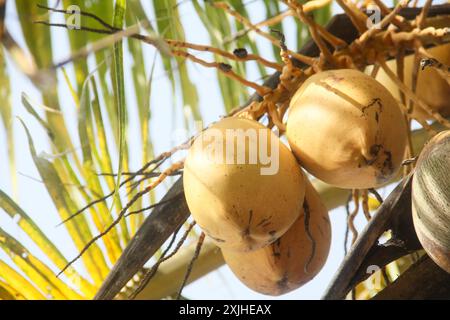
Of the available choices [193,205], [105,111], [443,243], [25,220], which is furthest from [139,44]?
[443,243]

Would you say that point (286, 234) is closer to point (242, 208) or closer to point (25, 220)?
point (242, 208)

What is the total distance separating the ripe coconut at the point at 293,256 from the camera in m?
0.97

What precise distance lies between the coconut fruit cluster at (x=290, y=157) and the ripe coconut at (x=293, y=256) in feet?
0.19

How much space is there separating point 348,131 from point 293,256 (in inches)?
7.5

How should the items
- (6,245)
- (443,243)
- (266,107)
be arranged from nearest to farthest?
(443,243)
(266,107)
(6,245)

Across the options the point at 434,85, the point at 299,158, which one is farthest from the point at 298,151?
the point at 434,85

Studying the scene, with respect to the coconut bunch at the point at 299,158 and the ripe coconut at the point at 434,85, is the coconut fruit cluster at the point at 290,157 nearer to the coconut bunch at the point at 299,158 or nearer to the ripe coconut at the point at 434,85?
the coconut bunch at the point at 299,158

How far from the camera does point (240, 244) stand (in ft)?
2.91

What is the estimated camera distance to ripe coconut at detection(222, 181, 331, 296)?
0.97 metres

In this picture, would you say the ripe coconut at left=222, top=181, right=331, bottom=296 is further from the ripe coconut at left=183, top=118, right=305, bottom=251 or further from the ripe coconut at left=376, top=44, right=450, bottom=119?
the ripe coconut at left=376, top=44, right=450, bottom=119

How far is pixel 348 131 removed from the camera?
0.87 meters

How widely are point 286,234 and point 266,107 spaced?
0.16 metres

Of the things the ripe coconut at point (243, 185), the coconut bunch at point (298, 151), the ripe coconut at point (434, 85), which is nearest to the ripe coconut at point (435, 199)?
the coconut bunch at point (298, 151)

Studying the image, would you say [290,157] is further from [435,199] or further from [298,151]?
[435,199]
